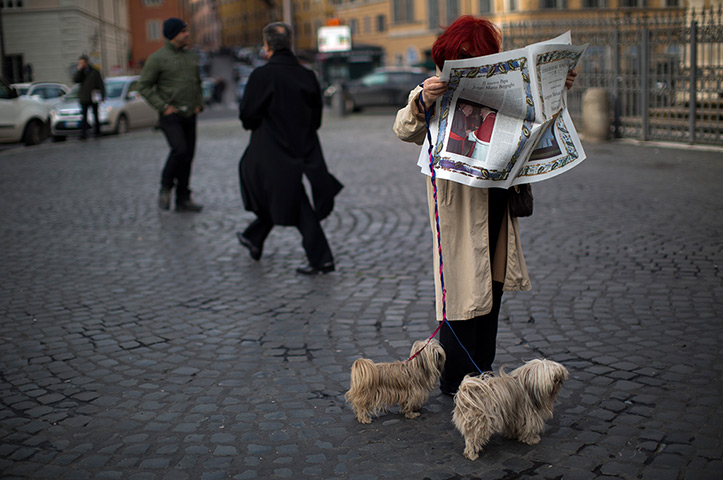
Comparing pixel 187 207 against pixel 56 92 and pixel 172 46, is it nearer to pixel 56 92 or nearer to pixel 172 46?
pixel 172 46

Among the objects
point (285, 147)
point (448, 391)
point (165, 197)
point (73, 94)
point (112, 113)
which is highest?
point (73, 94)

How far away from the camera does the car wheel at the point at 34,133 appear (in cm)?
1861

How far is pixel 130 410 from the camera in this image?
12.9ft

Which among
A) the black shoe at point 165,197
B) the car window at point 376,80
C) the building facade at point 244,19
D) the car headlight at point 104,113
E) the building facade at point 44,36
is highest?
the building facade at point 244,19

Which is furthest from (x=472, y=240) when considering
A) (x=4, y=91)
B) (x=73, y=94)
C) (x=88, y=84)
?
(x=73, y=94)

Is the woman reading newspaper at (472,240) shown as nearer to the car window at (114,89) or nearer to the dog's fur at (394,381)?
the dog's fur at (394,381)

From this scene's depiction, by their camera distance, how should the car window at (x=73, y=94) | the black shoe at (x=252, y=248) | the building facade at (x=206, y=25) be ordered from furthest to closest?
the building facade at (x=206, y=25) → the car window at (x=73, y=94) → the black shoe at (x=252, y=248)

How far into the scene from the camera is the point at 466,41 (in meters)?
3.21

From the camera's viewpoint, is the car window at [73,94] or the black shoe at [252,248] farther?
the car window at [73,94]

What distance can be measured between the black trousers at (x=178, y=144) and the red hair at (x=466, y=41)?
618 cm

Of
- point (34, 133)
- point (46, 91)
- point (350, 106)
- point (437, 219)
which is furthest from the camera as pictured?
point (350, 106)

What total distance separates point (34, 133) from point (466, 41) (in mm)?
17739

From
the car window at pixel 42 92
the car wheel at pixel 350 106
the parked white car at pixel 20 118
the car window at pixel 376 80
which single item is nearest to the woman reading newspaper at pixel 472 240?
the parked white car at pixel 20 118

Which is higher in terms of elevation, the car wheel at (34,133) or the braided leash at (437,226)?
the car wheel at (34,133)
